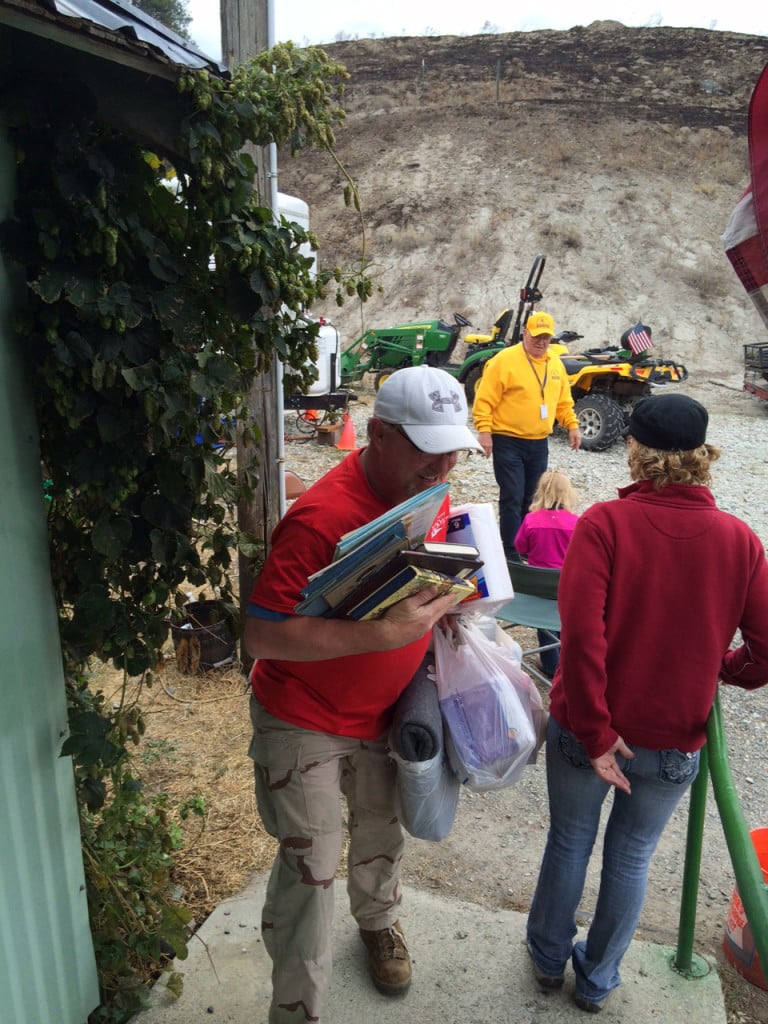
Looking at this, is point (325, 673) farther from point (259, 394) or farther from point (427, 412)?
point (259, 394)

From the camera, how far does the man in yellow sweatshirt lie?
581 centimetres

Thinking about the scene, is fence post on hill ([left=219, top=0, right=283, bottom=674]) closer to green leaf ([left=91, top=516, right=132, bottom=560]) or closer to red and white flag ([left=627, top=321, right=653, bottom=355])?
green leaf ([left=91, top=516, right=132, bottom=560])

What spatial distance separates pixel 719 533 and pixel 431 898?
173 cm

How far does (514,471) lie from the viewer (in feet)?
19.5

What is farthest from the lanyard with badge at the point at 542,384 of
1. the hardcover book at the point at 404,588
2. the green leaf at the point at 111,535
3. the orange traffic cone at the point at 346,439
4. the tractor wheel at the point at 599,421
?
the tractor wheel at the point at 599,421

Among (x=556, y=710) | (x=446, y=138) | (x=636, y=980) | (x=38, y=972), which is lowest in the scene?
(x=636, y=980)

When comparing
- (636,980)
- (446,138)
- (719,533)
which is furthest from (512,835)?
(446,138)

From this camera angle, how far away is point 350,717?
1989 millimetres

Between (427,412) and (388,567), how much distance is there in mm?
402

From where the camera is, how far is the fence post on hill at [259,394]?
3.19m

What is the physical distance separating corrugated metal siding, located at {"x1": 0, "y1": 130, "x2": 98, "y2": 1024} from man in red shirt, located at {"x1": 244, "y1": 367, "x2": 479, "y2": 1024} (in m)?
0.48

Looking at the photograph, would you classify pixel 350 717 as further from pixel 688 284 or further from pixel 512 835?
pixel 688 284

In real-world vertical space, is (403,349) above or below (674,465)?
below

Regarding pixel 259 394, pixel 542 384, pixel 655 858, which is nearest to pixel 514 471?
pixel 542 384
